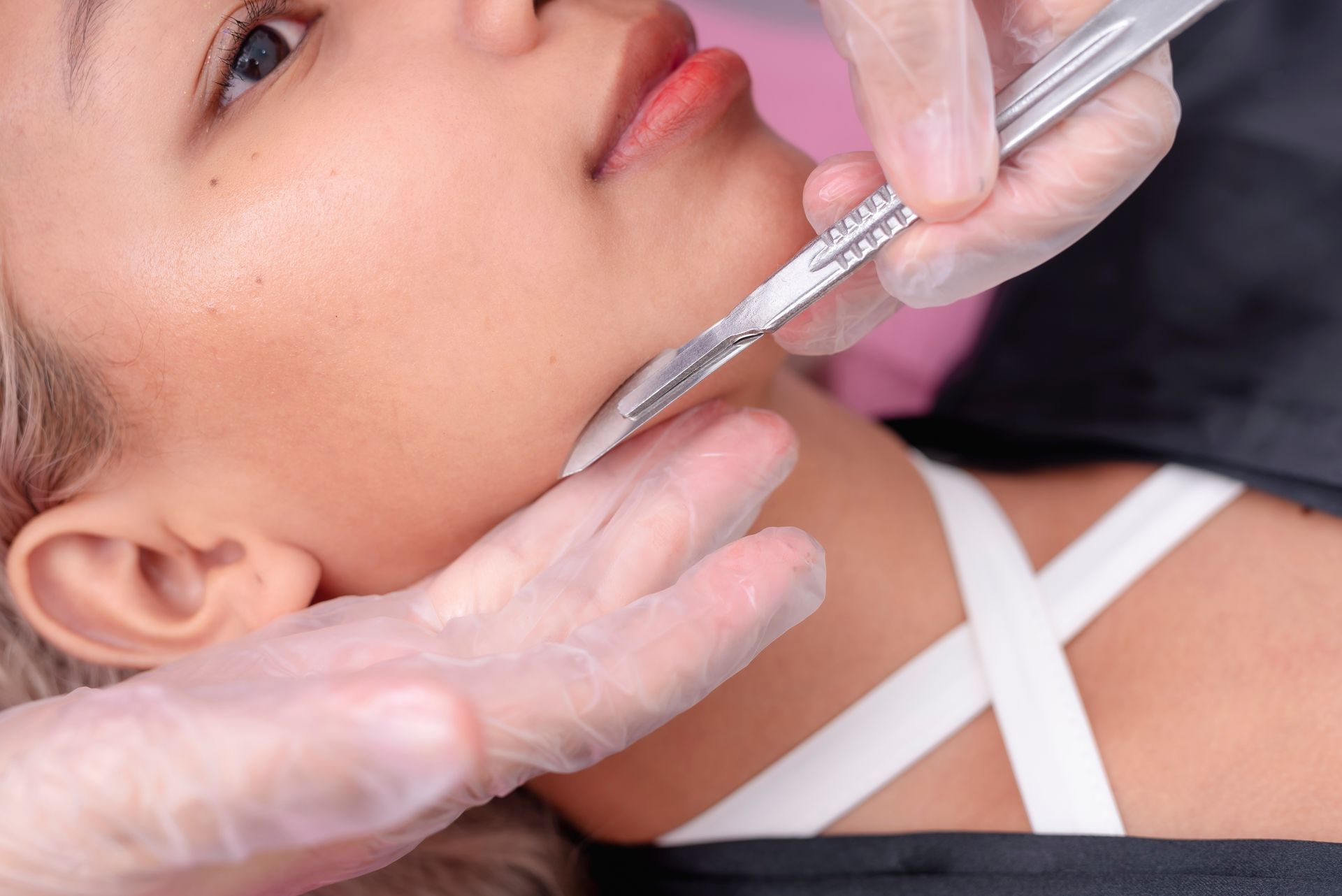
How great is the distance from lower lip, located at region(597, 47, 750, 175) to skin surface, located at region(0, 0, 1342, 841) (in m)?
0.01

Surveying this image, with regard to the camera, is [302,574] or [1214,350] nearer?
[302,574]

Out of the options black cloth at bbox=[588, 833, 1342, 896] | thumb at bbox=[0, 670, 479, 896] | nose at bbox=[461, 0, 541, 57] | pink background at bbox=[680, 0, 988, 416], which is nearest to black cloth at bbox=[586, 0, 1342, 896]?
black cloth at bbox=[588, 833, 1342, 896]

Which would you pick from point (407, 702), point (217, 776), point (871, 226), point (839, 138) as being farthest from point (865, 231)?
point (839, 138)

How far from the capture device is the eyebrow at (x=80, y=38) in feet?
2.31

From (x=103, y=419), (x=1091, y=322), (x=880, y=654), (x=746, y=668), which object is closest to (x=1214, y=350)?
(x=1091, y=322)

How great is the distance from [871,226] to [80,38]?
0.57 meters

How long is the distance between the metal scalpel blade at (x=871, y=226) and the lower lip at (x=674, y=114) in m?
0.15

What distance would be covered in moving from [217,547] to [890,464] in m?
0.66

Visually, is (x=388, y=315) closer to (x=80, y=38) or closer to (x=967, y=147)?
(x=80, y=38)

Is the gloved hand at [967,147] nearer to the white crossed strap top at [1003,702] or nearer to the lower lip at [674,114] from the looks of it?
the lower lip at [674,114]

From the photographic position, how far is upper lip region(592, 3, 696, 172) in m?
0.76

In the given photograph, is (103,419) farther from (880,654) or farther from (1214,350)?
(1214,350)

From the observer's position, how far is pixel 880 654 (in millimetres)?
961

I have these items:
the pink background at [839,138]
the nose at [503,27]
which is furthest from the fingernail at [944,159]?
the pink background at [839,138]
